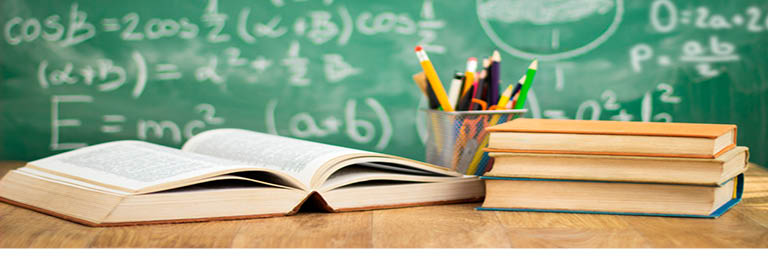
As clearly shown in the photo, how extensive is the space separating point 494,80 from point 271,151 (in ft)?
1.15

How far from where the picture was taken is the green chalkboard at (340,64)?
1.41 m

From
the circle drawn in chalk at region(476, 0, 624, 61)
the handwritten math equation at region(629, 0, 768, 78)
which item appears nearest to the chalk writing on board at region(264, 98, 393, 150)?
the circle drawn in chalk at region(476, 0, 624, 61)

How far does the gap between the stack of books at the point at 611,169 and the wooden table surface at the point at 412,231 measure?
0.02 meters

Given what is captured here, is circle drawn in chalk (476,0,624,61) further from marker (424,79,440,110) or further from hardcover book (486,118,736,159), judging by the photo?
hardcover book (486,118,736,159)

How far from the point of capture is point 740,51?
1.46 meters

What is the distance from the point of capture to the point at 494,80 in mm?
1053

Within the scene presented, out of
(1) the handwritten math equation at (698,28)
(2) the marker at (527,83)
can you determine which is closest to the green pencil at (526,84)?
(2) the marker at (527,83)

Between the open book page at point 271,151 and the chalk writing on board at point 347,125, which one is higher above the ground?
the open book page at point 271,151

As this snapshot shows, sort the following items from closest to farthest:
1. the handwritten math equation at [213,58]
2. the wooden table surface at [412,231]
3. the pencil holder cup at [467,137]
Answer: the wooden table surface at [412,231]
the pencil holder cup at [467,137]
the handwritten math equation at [213,58]

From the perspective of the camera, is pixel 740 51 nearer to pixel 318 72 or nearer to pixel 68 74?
pixel 318 72

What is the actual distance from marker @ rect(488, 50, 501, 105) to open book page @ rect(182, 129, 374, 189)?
0.27 metres

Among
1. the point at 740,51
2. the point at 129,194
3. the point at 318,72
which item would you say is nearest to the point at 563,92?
the point at 740,51

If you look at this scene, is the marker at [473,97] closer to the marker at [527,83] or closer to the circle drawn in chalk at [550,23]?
the marker at [527,83]

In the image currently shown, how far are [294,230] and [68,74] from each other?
2.95 ft
